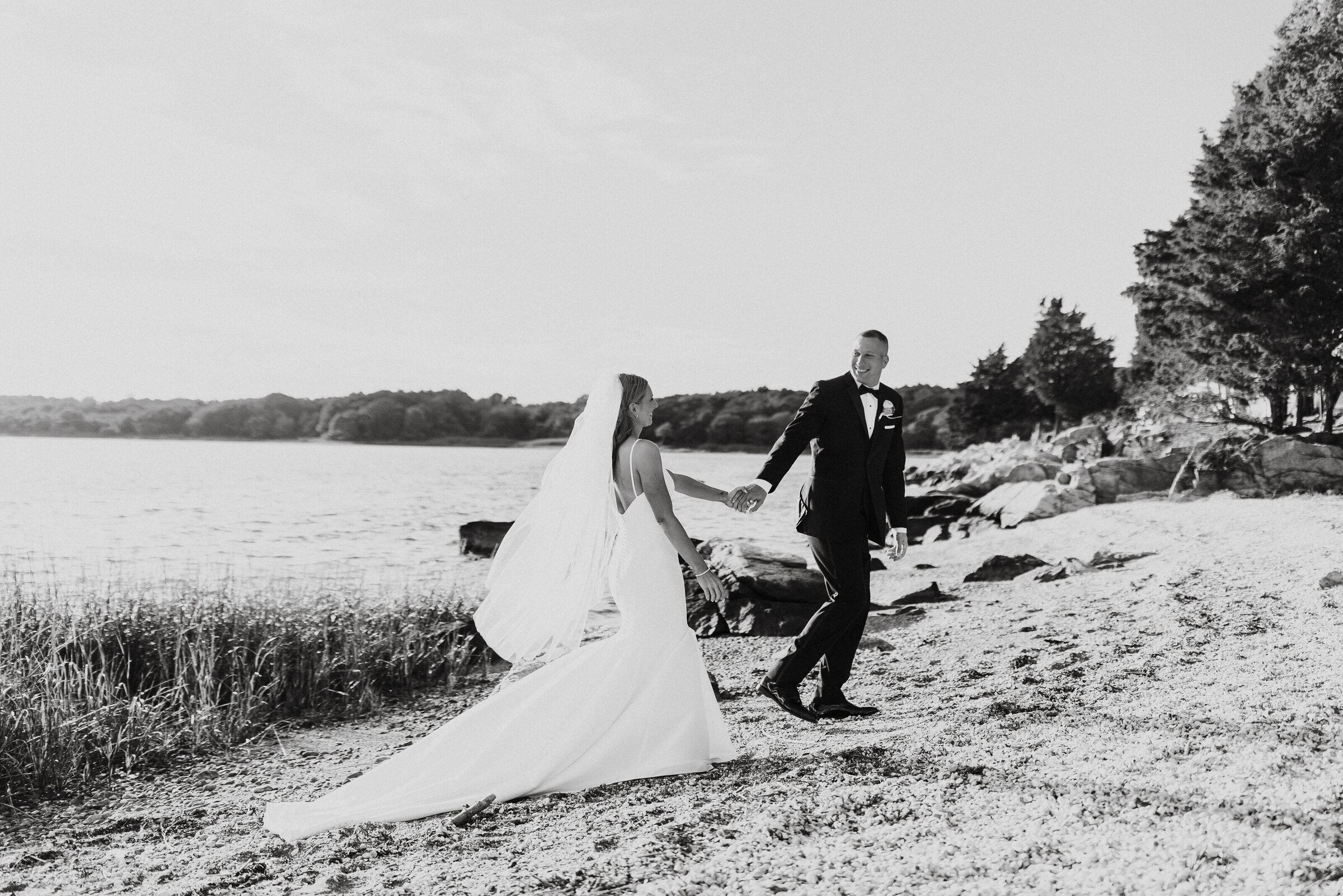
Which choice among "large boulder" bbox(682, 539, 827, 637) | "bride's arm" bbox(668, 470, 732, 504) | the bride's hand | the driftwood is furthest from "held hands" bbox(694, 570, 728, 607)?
"large boulder" bbox(682, 539, 827, 637)

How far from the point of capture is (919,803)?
3.97 m

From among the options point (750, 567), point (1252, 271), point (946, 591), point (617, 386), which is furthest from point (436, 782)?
point (1252, 271)

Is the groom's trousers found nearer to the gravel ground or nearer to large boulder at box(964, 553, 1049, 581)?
the gravel ground

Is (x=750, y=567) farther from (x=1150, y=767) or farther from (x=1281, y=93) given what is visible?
(x=1281, y=93)

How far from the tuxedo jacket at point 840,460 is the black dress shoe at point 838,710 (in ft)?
3.67

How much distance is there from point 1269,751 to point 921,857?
184cm

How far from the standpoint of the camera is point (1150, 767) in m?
4.10

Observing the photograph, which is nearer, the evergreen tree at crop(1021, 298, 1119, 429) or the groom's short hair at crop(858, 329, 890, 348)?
the groom's short hair at crop(858, 329, 890, 348)

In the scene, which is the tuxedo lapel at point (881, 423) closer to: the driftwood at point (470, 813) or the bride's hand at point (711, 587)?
the bride's hand at point (711, 587)

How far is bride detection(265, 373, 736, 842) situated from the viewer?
485 centimetres

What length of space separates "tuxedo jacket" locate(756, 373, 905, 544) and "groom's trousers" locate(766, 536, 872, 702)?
11cm

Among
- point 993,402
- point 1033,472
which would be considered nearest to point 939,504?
point 1033,472

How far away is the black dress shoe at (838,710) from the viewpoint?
6.21m

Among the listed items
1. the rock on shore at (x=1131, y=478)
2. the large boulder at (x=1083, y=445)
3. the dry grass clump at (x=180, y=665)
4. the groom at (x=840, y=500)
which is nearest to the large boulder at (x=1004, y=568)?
the dry grass clump at (x=180, y=665)
